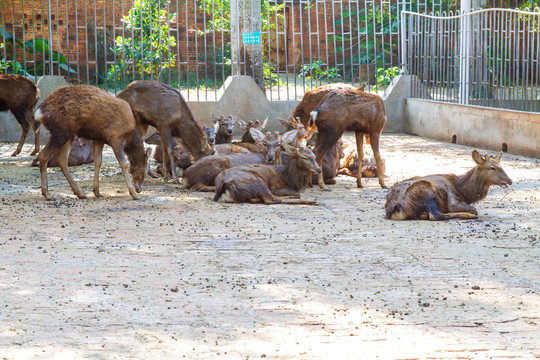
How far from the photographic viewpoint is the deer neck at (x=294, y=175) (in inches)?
393

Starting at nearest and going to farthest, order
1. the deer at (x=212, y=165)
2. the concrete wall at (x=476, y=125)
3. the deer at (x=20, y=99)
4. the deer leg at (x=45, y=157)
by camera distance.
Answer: the deer leg at (x=45, y=157) < the deer at (x=212, y=165) < the concrete wall at (x=476, y=125) < the deer at (x=20, y=99)

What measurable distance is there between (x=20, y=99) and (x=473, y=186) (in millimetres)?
8962

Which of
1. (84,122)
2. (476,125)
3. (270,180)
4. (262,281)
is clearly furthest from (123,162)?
(476,125)

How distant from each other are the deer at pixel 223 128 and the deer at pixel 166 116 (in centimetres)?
102

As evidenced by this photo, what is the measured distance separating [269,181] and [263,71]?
8.99 m

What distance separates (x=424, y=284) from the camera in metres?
5.77

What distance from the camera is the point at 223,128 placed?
12703mm

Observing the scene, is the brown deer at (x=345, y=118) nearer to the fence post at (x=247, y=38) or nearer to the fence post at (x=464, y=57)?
the fence post at (x=464, y=57)

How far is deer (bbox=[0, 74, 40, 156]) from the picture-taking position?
14172 mm

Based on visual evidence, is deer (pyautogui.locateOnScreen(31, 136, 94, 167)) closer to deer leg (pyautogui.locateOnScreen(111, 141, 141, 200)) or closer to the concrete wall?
deer leg (pyautogui.locateOnScreen(111, 141, 141, 200))

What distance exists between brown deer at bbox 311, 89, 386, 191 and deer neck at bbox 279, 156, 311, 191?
0.60 meters

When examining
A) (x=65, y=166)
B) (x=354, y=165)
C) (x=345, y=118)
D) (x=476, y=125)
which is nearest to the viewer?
(x=65, y=166)

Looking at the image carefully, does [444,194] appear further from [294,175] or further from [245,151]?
[245,151]

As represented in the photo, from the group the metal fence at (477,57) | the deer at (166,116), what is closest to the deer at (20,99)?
the deer at (166,116)
